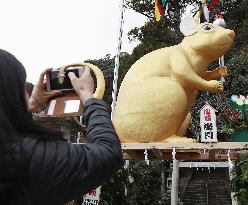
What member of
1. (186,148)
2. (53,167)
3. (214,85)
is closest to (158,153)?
(186,148)

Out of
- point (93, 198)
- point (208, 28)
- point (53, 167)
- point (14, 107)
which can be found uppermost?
point (208, 28)

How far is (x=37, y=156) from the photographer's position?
1009mm

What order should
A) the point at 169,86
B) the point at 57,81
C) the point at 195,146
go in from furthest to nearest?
the point at 169,86
the point at 195,146
the point at 57,81

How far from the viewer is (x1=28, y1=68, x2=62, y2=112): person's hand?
145 cm

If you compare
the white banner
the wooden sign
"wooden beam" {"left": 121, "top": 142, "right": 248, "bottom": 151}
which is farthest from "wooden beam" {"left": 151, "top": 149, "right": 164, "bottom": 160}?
the white banner

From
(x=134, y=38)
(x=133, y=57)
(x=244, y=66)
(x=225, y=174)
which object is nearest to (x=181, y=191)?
(x=225, y=174)

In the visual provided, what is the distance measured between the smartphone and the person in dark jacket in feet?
1.04

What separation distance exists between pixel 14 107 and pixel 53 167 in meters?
0.18

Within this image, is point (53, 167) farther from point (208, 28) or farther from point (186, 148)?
point (208, 28)

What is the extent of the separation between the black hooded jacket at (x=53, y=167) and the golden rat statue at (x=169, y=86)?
4.34 meters

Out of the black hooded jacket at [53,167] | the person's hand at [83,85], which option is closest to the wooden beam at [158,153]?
the person's hand at [83,85]

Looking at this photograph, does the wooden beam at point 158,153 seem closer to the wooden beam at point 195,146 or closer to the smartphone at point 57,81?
the wooden beam at point 195,146

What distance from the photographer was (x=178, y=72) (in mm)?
5664

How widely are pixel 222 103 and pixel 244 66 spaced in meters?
2.15
